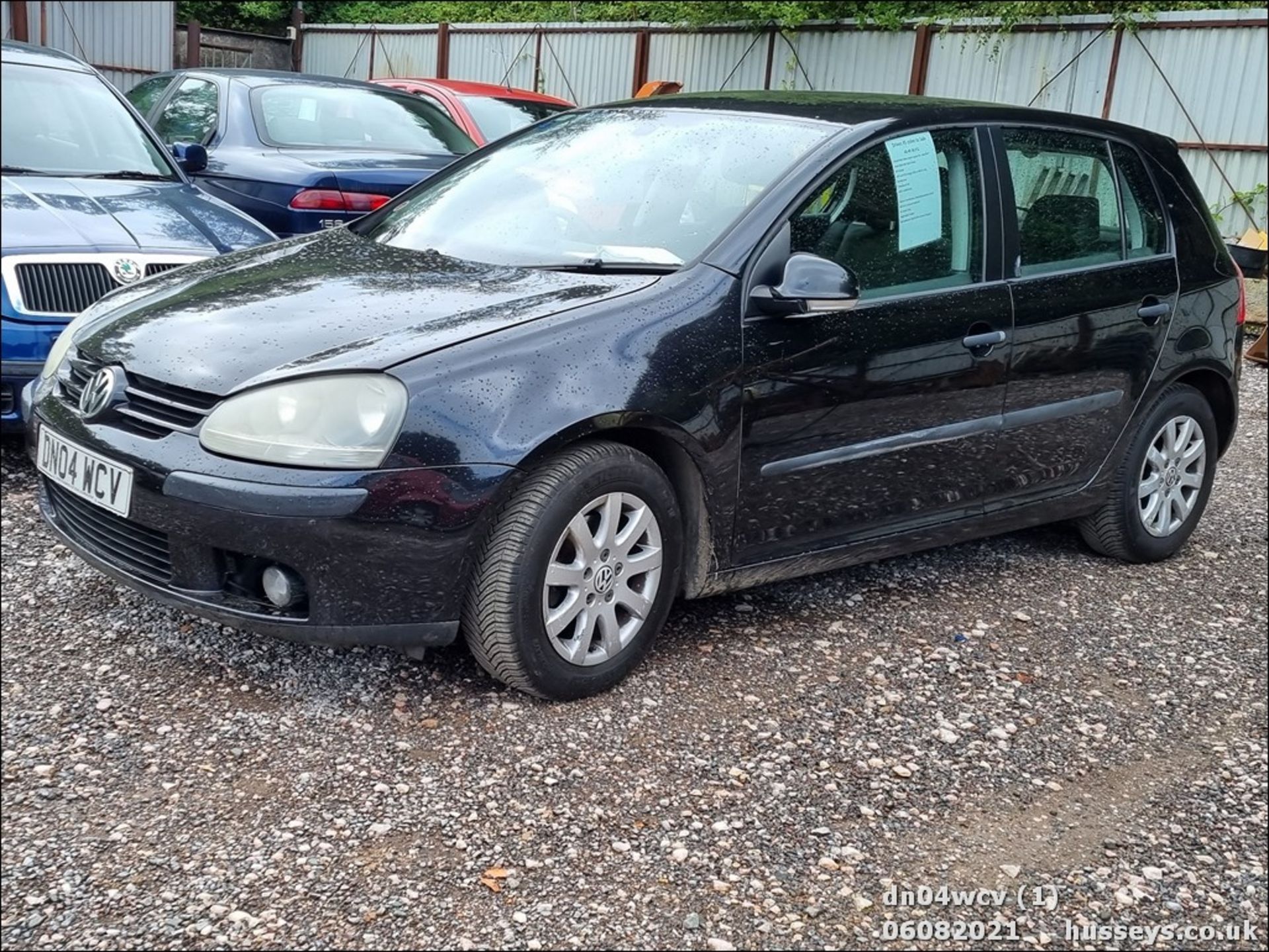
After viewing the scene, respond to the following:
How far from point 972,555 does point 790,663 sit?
1.51 meters

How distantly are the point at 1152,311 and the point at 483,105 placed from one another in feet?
20.2

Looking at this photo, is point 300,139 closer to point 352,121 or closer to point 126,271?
point 352,121

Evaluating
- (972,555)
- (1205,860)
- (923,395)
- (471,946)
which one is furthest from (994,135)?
(471,946)

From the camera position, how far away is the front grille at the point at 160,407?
3227 millimetres

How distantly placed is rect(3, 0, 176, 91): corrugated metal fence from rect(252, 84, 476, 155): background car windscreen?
12.9 meters

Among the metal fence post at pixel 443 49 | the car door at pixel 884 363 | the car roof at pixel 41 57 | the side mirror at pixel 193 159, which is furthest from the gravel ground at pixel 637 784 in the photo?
the metal fence post at pixel 443 49

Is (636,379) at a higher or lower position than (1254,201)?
lower

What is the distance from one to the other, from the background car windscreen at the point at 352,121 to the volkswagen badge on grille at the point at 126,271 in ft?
9.26

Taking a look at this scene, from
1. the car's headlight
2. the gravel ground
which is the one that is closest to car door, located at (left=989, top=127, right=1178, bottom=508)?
the gravel ground

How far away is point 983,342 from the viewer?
4.24 meters

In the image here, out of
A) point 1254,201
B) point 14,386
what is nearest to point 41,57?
point 14,386

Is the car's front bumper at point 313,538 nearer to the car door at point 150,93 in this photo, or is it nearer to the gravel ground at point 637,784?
the gravel ground at point 637,784

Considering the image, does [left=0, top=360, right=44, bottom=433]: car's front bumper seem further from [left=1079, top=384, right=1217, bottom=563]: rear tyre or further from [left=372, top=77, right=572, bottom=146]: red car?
[left=372, top=77, right=572, bottom=146]: red car

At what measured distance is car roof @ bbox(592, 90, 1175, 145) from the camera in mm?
4246
